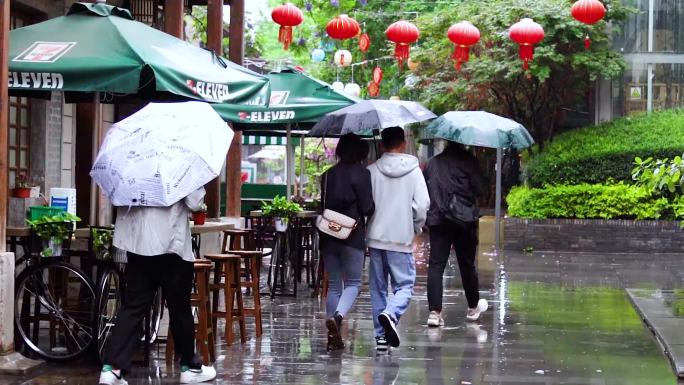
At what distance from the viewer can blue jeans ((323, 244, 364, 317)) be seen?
9.91 metres

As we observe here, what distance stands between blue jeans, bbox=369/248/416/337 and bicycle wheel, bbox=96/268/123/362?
2332mm

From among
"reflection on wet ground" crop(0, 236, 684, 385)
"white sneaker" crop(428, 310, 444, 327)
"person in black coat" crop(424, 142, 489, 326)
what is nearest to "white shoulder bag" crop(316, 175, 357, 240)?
"reflection on wet ground" crop(0, 236, 684, 385)

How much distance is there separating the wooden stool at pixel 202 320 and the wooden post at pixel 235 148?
698cm

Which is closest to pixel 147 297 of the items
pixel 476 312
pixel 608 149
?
pixel 476 312

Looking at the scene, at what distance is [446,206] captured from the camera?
11.3m

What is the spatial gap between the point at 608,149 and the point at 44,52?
1560 cm

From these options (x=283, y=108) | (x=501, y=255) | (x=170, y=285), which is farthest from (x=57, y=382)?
(x=501, y=255)

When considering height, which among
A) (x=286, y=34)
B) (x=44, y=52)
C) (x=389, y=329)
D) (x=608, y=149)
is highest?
(x=286, y=34)

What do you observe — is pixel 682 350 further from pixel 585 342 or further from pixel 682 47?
pixel 682 47

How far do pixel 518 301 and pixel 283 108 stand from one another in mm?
3860

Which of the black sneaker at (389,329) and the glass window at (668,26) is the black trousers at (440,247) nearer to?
the black sneaker at (389,329)

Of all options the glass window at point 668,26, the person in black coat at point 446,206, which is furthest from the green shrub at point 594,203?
the person in black coat at point 446,206

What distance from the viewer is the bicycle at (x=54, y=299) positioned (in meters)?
8.88

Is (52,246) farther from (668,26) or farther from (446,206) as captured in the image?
(668,26)
